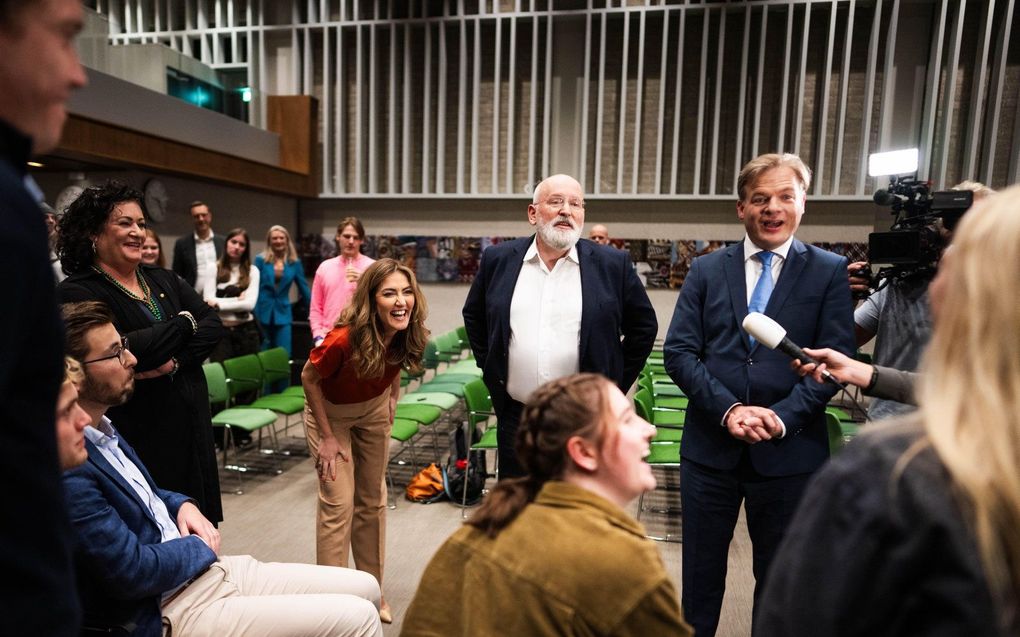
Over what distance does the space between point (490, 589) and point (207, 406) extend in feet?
6.53

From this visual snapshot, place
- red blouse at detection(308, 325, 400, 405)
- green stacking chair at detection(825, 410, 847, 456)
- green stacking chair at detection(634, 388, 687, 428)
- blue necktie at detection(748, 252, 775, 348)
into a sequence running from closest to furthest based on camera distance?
blue necktie at detection(748, 252, 775, 348) < red blouse at detection(308, 325, 400, 405) < green stacking chair at detection(825, 410, 847, 456) < green stacking chair at detection(634, 388, 687, 428)

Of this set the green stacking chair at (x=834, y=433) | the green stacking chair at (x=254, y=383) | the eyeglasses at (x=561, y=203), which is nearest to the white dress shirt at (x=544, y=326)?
the eyeglasses at (x=561, y=203)

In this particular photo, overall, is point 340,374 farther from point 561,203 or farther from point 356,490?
point 561,203

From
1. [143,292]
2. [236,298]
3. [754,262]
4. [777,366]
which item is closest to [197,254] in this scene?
[236,298]

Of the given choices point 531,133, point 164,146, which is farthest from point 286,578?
point 531,133

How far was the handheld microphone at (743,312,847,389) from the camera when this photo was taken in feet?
5.76

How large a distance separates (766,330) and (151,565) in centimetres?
176

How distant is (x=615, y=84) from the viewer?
829 cm

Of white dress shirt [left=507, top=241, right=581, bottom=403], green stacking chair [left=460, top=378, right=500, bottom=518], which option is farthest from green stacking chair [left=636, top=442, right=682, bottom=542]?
white dress shirt [left=507, top=241, right=581, bottom=403]

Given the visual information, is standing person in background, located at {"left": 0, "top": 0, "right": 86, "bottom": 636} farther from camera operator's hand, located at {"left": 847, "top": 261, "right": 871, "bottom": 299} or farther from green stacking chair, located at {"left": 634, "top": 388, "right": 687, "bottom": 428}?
green stacking chair, located at {"left": 634, "top": 388, "right": 687, "bottom": 428}

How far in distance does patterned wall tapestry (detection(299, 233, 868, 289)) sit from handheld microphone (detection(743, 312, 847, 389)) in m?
6.45

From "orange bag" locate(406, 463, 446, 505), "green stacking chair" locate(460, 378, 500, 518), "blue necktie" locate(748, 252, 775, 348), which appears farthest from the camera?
"orange bag" locate(406, 463, 446, 505)

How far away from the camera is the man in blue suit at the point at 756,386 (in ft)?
6.82

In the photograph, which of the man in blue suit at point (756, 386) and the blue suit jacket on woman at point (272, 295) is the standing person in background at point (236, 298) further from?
the man in blue suit at point (756, 386)
